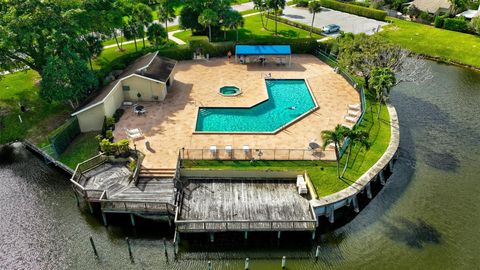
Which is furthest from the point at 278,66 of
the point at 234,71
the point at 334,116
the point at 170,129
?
the point at 170,129

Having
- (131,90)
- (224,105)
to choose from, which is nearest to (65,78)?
(131,90)

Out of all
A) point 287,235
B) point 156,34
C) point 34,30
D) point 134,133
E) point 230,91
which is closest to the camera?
point 287,235

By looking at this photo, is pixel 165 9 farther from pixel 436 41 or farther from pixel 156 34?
pixel 436 41

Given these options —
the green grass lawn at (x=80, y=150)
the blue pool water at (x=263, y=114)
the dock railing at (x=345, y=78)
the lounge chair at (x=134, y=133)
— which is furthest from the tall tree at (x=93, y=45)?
the dock railing at (x=345, y=78)

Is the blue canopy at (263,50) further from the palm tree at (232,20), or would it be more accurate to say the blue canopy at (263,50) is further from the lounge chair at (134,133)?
the lounge chair at (134,133)

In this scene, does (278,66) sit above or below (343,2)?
below

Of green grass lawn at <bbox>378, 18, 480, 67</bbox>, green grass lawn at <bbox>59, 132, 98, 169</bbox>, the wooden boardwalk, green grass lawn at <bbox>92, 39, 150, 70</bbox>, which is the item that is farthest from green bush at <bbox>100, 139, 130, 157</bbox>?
green grass lawn at <bbox>378, 18, 480, 67</bbox>

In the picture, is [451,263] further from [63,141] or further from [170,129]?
[63,141]
